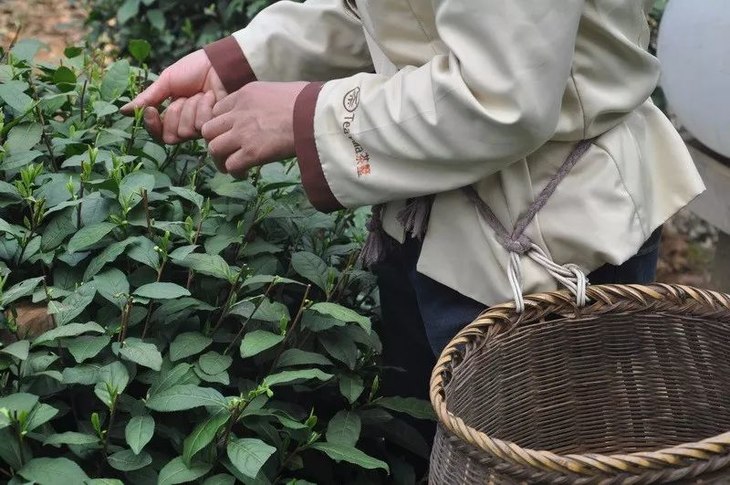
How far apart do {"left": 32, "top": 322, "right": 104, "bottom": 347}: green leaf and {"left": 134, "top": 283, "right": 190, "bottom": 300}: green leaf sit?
0.10m

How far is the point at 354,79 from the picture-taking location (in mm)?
1800

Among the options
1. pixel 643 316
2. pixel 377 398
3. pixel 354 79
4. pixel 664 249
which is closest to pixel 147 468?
pixel 377 398

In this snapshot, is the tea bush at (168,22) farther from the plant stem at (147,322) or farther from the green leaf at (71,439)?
the green leaf at (71,439)

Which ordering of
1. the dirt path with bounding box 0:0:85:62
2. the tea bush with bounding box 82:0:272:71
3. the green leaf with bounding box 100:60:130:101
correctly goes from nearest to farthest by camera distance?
the green leaf with bounding box 100:60:130:101 → the tea bush with bounding box 82:0:272:71 → the dirt path with bounding box 0:0:85:62

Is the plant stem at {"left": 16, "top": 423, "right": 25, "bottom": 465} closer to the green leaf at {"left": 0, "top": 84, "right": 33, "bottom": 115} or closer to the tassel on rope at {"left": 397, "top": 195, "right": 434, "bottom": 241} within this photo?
the tassel on rope at {"left": 397, "top": 195, "right": 434, "bottom": 241}

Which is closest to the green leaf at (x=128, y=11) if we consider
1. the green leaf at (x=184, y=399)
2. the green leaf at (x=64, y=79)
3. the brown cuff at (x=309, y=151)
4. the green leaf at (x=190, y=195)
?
the green leaf at (x=64, y=79)

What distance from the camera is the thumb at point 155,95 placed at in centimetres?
226

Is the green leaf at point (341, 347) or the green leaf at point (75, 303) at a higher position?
the green leaf at point (75, 303)

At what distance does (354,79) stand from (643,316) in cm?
67

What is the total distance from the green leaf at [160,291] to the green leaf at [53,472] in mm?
310

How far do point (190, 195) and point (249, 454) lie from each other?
1.94 feet

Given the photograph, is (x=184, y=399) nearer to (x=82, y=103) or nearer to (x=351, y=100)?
(x=351, y=100)

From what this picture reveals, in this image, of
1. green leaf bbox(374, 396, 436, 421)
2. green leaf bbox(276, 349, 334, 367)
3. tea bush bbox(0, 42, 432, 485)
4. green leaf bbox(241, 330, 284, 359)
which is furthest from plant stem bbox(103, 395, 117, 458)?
green leaf bbox(374, 396, 436, 421)

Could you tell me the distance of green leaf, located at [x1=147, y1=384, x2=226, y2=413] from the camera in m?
1.74
